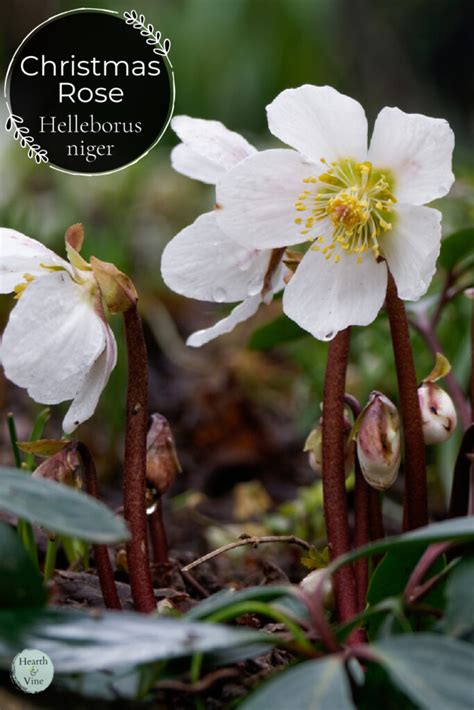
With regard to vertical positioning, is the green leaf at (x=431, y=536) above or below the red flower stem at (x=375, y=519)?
above

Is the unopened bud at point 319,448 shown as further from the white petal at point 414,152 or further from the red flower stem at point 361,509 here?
the white petal at point 414,152

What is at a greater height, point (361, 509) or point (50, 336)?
point (50, 336)

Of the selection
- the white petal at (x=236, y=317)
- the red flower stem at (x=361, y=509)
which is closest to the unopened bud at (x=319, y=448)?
the red flower stem at (x=361, y=509)

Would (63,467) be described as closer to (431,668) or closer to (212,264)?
(212,264)

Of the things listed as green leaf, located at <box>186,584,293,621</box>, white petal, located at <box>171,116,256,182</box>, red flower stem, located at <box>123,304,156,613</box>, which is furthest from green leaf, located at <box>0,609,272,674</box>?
white petal, located at <box>171,116,256,182</box>

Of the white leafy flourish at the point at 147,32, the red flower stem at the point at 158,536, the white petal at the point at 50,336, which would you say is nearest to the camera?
the white petal at the point at 50,336

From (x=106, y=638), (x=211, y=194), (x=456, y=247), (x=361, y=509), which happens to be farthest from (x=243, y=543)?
(x=211, y=194)

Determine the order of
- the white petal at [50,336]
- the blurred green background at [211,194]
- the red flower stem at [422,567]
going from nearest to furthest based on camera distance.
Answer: the red flower stem at [422,567]
the white petal at [50,336]
the blurred green background at [211,194]

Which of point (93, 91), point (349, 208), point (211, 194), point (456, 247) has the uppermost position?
point (93, 91)
